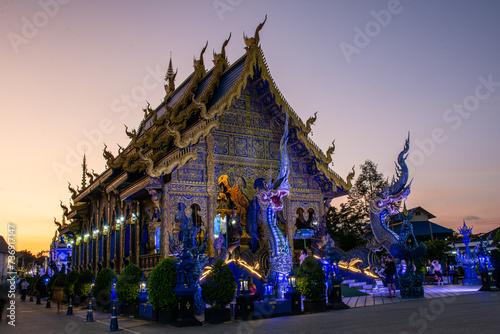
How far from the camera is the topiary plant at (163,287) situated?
11273mm

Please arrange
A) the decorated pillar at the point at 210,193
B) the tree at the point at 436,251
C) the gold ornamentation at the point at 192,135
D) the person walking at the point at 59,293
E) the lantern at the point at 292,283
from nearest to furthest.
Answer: the lantern at the point at 292,283, the gold ornamentation at the point at 192,135, the decorated pillar at the point at 210,193, the person walking at the point at 59,293, the tree at the point at 436,251

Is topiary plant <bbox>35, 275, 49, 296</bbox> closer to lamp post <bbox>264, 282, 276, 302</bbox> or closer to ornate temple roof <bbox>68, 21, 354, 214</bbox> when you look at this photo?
ornate temple roof <bbox>68, 21, 354, 214</bbox>

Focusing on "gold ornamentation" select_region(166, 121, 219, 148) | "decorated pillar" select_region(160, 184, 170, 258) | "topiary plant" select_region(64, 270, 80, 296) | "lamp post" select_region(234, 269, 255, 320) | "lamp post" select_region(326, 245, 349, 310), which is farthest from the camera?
"topiary plant" select_region(64, 270, 80, 296)

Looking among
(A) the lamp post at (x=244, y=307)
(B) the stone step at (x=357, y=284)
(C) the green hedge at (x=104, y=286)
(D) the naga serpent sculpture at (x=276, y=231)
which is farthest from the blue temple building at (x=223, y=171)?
(A) the lamp post at (x=244, y=307)

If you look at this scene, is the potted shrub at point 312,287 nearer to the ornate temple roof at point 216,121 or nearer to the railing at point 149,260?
the railing at point 149,260

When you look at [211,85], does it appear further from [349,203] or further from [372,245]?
[349,203]

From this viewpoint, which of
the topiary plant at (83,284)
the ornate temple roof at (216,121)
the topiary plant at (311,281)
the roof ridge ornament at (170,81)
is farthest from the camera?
the roof ridge ornament at (170,81)

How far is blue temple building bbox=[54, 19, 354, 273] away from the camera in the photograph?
52.7 feet

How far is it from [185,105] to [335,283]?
10650 millimetres

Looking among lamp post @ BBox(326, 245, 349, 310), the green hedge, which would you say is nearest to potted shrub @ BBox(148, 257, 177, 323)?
lamp post @ BBox(326, 245, 349, 310)

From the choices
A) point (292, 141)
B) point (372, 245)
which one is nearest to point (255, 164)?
point (292, 141)

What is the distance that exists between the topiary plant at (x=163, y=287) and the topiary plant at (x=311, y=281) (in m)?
3.70

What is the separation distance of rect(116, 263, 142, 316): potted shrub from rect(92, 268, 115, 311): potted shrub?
9.74 feet

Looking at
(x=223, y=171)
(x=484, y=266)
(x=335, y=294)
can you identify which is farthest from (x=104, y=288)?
(x=484, y=266)
